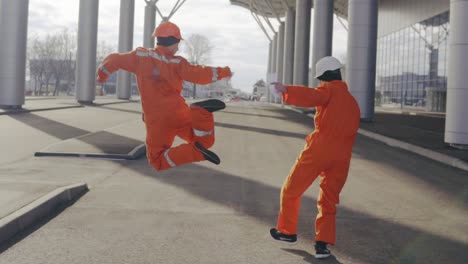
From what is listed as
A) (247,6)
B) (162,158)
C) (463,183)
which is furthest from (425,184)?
(247,6)

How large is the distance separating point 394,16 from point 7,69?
49839mm

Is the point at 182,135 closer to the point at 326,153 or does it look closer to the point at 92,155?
the point at 326,153

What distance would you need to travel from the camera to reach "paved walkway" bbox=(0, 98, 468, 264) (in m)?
5.65

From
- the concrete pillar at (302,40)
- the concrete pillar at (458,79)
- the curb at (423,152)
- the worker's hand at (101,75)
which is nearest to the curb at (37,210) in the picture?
the worker's hand at (101,75)

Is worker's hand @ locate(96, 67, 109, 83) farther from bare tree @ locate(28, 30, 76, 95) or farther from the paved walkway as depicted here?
bare tree @ locate(28, 30, 76, 95)

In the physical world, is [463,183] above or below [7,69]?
below

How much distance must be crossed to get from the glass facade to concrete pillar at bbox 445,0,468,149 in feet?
117

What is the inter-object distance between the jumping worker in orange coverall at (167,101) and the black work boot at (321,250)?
1316mm

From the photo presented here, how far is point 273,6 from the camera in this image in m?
75.4

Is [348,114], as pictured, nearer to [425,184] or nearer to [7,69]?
[425,184]

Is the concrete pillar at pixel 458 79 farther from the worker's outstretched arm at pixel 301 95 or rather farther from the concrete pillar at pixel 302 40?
the concrete pillar at pixel 302 40

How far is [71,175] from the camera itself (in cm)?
1017

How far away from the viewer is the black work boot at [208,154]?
18.3 ft

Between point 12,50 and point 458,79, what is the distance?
21979 millimetres
